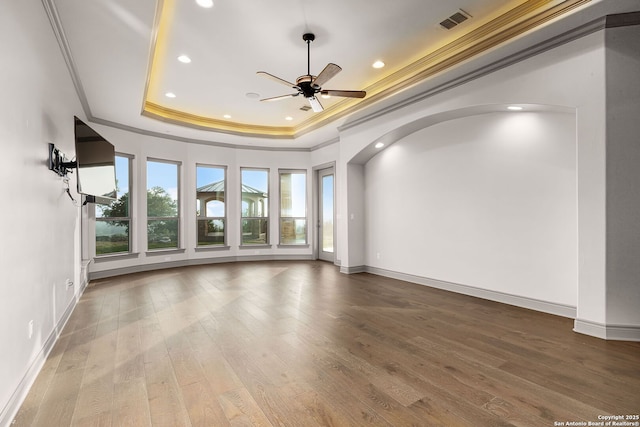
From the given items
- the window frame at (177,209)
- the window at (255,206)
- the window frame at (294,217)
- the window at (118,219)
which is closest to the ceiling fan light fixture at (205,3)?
the window at (118,219)

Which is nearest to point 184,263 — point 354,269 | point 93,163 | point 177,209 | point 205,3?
point 177,209

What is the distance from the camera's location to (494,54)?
379 cm

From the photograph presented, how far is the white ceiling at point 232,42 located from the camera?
3.30 metres

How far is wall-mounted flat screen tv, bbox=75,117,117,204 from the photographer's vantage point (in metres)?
3.20

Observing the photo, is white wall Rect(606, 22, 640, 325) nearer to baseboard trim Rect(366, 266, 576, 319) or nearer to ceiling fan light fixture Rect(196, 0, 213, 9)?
baseboard trim Rect(366, 266, 576, 319)

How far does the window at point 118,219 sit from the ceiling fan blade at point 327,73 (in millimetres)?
4926

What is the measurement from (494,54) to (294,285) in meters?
4.38

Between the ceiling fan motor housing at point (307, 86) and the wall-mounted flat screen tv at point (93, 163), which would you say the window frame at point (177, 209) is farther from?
the ceiling fan motor housing at point (307, 86)

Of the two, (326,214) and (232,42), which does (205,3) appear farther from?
(326,214)

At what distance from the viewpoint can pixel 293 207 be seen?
888 centimetres

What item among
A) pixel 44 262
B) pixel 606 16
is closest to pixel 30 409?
pixel 44 262

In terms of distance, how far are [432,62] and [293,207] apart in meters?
5.37

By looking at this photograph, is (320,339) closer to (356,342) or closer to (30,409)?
(356,342)

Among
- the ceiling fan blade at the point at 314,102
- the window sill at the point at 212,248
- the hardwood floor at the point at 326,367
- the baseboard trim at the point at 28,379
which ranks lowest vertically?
the hardwood floor at the point at 326,367
